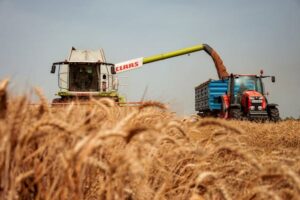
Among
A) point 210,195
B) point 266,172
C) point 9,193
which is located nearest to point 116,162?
point 9,193

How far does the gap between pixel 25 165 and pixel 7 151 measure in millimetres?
411

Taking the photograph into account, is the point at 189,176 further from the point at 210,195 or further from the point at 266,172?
the point at 266,172

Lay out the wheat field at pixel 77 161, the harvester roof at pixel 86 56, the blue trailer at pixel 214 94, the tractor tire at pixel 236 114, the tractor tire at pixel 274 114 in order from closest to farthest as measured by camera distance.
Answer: the wheat field at pixel 77 161 → the tractor tire at pixel 274 114 → the tractor tire at pixel 236 114 → the harvester roof at pixel 86 56 → the blue trailer at pixel 214 94

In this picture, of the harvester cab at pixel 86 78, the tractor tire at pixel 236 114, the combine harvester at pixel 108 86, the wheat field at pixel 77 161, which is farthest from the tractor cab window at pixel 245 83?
the wheat field at pixel 77 161

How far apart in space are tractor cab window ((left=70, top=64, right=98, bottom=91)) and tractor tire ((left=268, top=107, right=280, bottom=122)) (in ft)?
20.2

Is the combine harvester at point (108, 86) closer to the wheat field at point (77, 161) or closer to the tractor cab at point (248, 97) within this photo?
the tractor cab at point (248, 97)

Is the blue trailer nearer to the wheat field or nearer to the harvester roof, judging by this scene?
the harvester roof

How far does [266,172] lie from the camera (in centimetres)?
175

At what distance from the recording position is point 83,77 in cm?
1327

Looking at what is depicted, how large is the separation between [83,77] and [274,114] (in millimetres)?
6788

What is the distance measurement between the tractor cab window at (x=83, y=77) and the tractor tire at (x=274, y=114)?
20.2 feet

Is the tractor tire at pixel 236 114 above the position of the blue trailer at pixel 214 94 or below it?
below

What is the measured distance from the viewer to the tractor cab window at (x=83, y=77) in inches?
518

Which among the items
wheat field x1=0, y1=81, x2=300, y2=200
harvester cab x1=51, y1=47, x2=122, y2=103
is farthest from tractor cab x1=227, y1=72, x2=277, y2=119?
wheat field x1=0, y1=81, x2=300, y2=200
